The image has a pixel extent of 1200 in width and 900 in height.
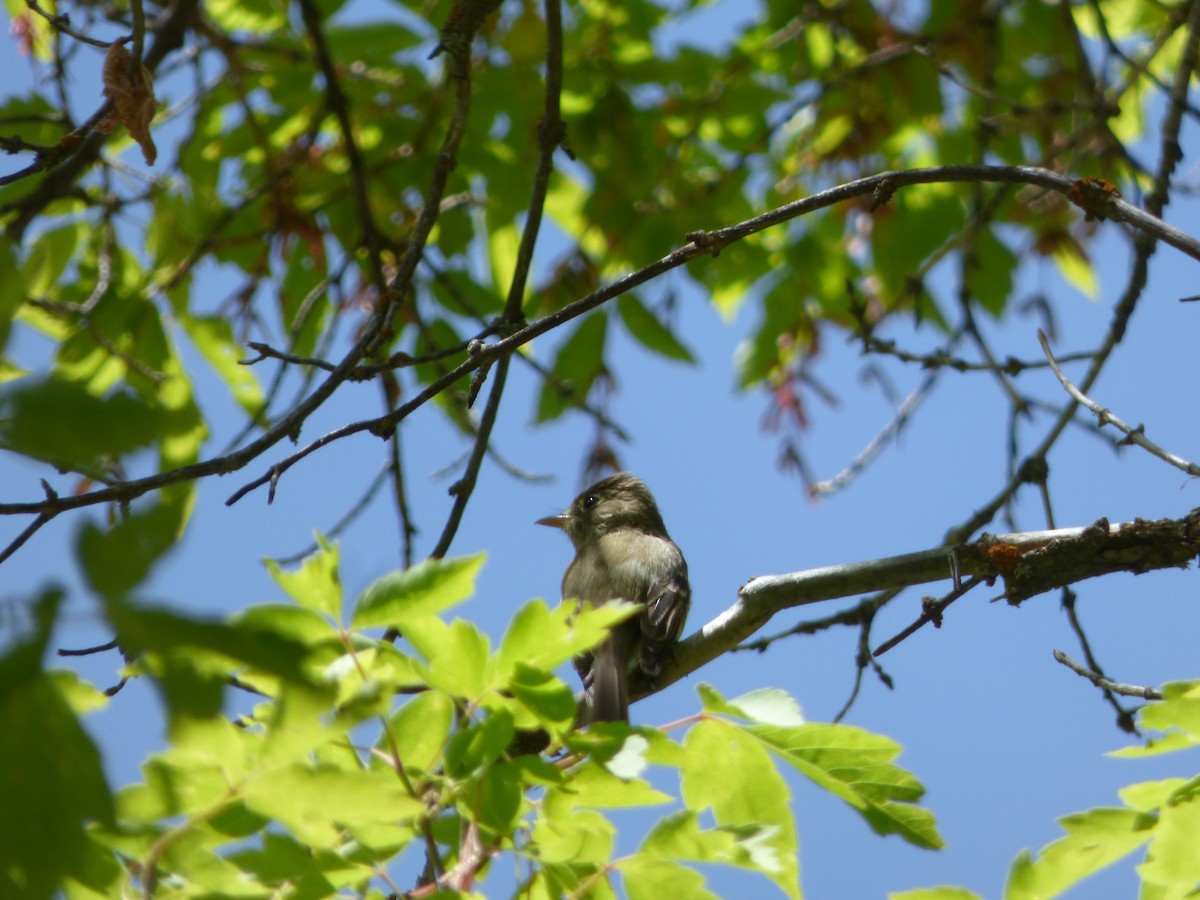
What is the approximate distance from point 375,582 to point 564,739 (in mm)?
410

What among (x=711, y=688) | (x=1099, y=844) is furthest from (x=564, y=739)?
(x=1099, y=844)

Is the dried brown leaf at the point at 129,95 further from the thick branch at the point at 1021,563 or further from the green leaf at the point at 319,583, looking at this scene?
the thick branch at the point at 1021,563

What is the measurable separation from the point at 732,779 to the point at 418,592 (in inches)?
28.9

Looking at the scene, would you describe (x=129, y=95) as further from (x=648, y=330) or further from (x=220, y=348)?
(x=648, y=330)

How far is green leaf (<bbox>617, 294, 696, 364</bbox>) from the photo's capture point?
5.27 m

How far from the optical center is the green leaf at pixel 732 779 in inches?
91.1

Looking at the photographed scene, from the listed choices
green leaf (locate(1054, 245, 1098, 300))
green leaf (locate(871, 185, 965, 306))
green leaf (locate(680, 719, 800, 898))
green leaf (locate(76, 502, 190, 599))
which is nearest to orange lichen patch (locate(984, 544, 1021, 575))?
green leaf (locate(680, 719, 800, 898))

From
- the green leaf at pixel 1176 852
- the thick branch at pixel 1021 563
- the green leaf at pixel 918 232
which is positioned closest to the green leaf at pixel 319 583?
the thick branch at pixel 1021 563

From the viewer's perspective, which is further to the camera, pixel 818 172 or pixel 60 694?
pixel 818 172

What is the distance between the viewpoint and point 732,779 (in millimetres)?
2336

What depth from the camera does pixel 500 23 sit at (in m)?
5.61

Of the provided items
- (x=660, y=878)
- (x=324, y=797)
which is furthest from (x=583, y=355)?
(x=324, y=797)

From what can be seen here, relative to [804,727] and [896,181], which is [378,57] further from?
[804,727]

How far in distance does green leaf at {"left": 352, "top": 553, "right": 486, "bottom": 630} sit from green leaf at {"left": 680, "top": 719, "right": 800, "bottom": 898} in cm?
58
